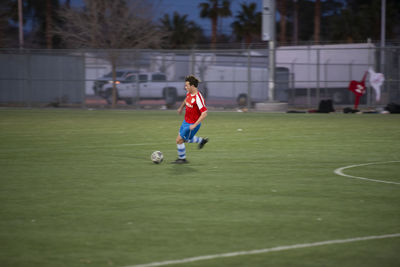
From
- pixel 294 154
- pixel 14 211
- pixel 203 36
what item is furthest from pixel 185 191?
pixel 203 36

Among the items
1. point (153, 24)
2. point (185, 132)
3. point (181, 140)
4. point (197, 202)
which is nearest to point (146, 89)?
point (153, 24)

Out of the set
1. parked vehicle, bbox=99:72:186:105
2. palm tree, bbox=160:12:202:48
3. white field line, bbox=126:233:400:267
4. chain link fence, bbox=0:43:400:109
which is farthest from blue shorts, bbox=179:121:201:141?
palm tree, bbox=160:12:202:48

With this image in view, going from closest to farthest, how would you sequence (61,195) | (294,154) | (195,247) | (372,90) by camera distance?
1. (195,247)
2. (61,195)
3. (294,154)
4. (372,90)

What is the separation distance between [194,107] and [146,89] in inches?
822

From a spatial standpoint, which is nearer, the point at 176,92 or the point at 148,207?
the point at 148,207

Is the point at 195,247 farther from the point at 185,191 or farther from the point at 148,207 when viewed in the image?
the point at 185,191

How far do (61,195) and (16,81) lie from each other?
25.6 meters

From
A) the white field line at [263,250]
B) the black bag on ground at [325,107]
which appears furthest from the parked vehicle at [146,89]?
the white field line at [263,250]

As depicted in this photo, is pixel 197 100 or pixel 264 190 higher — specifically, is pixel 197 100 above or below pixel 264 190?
above

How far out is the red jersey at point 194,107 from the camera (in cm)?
1034

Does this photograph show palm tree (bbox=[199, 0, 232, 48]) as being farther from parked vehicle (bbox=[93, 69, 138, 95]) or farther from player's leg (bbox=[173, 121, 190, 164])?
player's leg (bbox=[173, 121, 190, 164])

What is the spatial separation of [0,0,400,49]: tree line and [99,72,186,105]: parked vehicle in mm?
6086

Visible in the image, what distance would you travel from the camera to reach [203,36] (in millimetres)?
73312

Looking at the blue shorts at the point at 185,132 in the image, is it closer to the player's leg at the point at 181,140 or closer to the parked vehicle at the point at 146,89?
the player's leg at the point at 181,140
